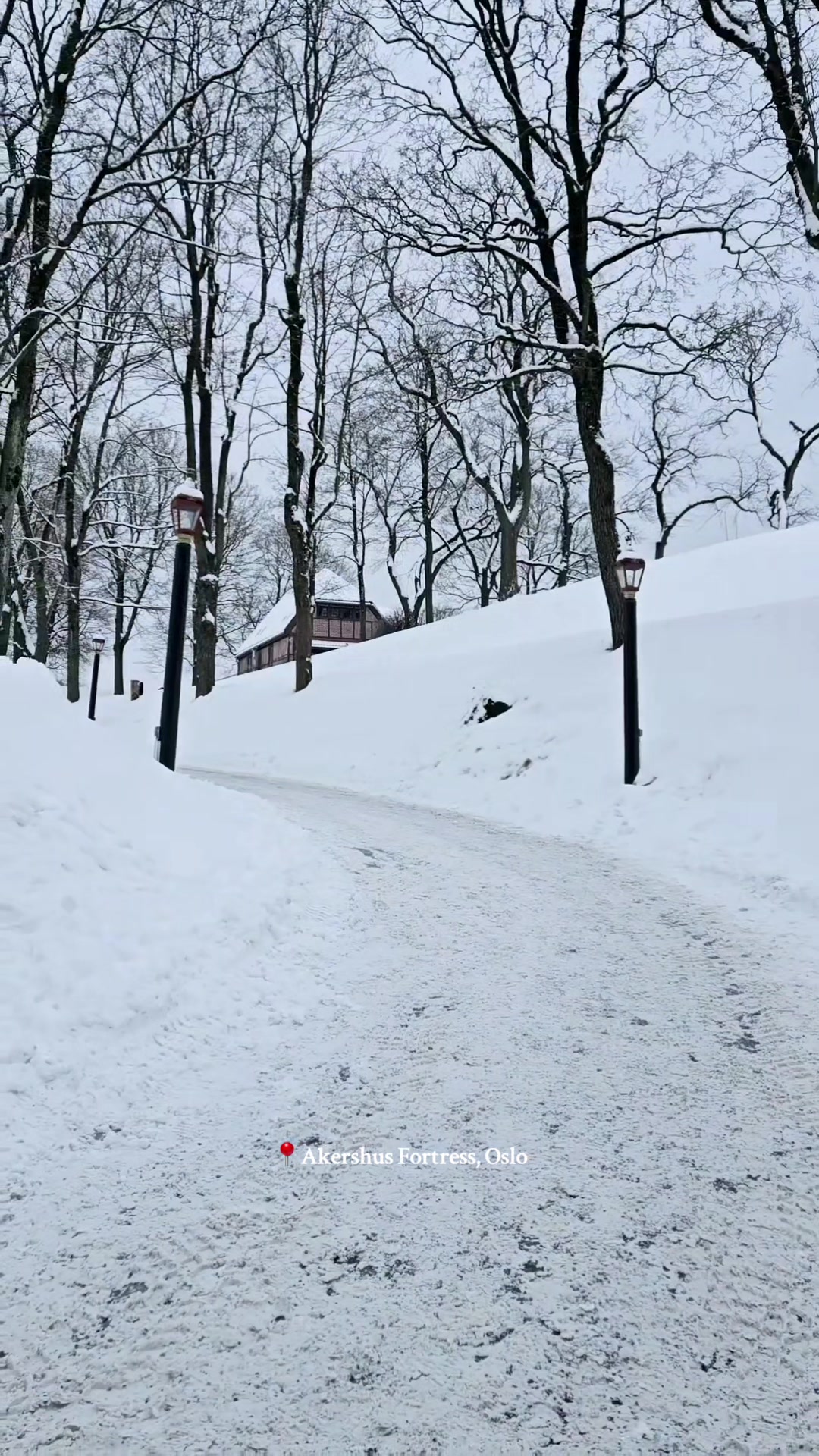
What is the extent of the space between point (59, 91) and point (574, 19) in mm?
7648

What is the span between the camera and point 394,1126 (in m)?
2.85

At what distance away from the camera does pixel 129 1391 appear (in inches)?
70.1

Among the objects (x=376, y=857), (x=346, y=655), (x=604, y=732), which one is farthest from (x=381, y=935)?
(x=346, y=655)

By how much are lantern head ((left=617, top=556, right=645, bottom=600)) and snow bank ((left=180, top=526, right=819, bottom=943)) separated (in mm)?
1751

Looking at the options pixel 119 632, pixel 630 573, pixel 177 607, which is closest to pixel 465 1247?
pixel 177 607

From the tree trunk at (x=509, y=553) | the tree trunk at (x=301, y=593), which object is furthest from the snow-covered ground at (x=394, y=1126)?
the tree trunk at (x=509, y=553)

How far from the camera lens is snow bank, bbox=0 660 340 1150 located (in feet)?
10.1

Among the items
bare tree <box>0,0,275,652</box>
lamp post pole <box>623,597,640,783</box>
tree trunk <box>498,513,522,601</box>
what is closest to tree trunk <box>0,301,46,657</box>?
bare tree <box>0,0,275,652</box>

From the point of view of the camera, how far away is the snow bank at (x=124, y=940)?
10.1ft

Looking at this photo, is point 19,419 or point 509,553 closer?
point 19,419

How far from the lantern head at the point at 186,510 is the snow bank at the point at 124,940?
2557 mm

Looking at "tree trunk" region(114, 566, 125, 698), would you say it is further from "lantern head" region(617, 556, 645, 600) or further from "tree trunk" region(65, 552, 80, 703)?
"lantern head" region(617, 556, 645, 600)

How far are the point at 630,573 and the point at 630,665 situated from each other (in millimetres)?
1070

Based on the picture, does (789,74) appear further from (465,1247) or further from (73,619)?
(73,619)
